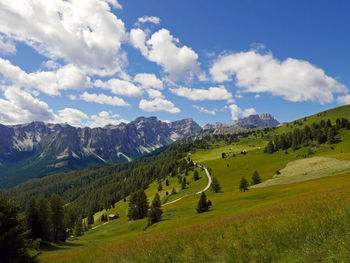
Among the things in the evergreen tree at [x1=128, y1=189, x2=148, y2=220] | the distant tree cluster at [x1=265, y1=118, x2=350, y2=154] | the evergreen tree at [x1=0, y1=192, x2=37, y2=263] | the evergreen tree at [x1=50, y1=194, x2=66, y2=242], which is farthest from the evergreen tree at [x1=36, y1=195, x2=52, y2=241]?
the distant tree cluster at [x1=265, y1=118, x2=350, y2=154]

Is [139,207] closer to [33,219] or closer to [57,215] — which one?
[57,215]

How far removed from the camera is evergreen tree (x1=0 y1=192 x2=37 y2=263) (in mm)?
17938

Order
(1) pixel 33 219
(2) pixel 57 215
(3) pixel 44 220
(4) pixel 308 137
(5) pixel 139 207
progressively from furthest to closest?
(4) pixel 308 137 → (5) pixel 139 207 → (2) pixel 57 215 → (3) pixel 44 220 → (1) pixel 33 219

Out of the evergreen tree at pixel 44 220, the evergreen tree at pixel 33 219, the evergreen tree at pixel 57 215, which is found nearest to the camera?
the evergreen tree at pixel 33 219

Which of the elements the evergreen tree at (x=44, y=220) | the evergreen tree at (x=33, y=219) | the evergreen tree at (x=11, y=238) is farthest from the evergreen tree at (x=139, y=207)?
the evergreen tree at (x=11, y=238)

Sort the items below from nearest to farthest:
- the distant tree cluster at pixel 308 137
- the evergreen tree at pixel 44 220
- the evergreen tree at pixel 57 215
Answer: the evergreen tree at pixel 44 220 → the evergreen tree at pixel 57 215 → the distant tree cluster at pixel 308 137

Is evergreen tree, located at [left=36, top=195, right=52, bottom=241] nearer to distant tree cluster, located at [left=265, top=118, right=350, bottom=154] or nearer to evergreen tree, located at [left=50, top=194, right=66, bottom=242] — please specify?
evergreen tree, located at [left=50, top=194, right=66, bottom=242]

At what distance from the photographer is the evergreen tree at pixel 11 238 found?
58.9 feet

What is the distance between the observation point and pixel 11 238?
18.4 meters

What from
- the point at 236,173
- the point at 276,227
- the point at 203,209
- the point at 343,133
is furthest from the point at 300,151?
the point at 276,227

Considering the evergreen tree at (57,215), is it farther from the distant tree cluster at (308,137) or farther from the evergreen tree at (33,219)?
the distant tree cluster at (308,137)

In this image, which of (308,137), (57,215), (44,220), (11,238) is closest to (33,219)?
(44,220)

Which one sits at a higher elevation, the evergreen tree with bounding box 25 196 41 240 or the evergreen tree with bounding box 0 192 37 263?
the evergreen tree with bounding box 0 192 37 263

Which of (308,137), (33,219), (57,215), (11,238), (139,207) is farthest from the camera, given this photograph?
(308,137)
